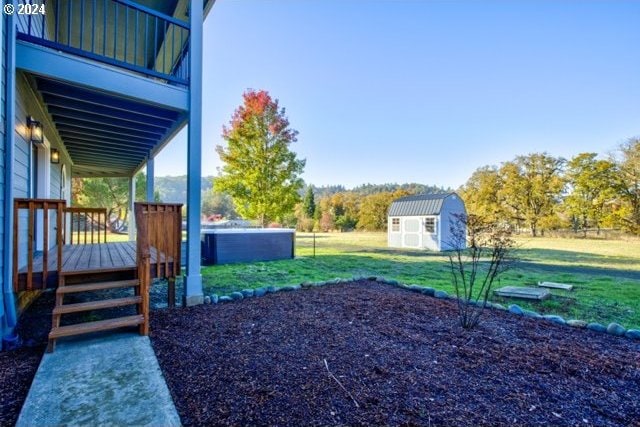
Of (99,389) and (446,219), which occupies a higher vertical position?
(446,219)

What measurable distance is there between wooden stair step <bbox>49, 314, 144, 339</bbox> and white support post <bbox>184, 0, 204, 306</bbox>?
1.19 metres

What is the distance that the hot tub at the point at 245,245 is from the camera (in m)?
9.05

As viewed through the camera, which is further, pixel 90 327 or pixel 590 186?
pixel 590 186

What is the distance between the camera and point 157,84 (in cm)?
400

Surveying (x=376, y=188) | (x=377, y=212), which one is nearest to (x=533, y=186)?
(x=377, y=212)

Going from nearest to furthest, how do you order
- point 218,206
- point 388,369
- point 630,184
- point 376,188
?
point 388,369 → point 630,184 → point 218,206 → point 376,188

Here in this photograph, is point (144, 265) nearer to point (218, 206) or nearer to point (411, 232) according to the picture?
point (411, 232)

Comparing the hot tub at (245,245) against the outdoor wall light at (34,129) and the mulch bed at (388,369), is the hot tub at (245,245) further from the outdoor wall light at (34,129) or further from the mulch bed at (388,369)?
the mulch bed at (388,369)

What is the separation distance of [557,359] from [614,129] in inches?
1101

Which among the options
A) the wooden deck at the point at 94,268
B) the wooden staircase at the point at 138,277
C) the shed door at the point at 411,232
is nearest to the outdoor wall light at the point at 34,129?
the wooden deck at the point at 94,268

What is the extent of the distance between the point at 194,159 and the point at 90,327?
2407mm

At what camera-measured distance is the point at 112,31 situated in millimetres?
6055

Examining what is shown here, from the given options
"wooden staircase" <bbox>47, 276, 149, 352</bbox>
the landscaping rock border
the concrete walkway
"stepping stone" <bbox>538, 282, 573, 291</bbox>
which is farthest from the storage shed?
the concrete walkway

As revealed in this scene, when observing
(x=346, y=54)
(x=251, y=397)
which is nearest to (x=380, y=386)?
(x=251, y=397)
